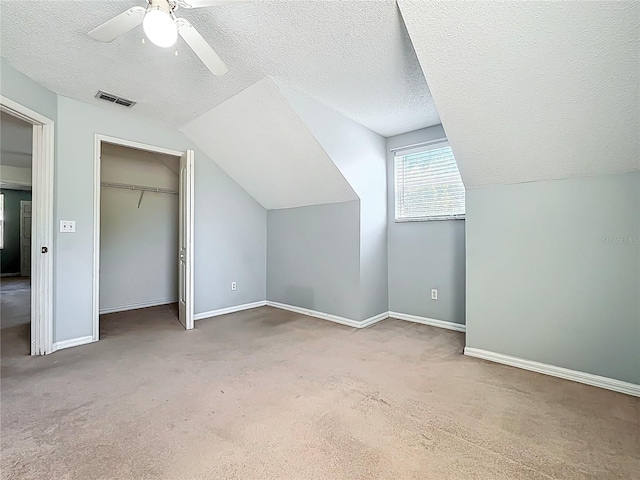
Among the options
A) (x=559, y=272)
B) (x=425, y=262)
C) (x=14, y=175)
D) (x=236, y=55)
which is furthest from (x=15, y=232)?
(x=559, y=272)

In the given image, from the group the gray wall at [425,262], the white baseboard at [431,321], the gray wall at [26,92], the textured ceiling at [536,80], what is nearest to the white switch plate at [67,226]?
the gray wall at [26,92]

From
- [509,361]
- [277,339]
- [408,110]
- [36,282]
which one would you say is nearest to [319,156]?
[408,110]

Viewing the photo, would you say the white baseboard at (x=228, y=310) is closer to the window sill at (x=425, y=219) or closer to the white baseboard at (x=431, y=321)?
the white baseboard at (x=431, y=321)

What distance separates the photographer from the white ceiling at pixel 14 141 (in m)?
3.62

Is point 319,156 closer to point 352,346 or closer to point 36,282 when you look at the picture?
point 352,346

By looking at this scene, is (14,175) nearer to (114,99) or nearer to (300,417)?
(114,99)

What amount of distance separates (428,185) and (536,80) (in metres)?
1.92

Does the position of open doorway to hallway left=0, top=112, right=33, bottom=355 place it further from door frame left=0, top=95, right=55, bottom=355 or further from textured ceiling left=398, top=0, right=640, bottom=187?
textured ceiling left=398, top=0, right=640, bottom=187

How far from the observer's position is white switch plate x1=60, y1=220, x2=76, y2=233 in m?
2.86

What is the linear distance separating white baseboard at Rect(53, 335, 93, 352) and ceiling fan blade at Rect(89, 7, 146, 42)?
264 centimetres

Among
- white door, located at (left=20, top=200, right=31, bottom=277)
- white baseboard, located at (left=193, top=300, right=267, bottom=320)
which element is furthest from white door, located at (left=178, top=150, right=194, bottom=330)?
white door, located at (left=20, top=200, right=31, bottom=277)

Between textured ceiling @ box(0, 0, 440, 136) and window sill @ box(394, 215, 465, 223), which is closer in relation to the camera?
textured ceiling @ box(0, 0, 440, 136)

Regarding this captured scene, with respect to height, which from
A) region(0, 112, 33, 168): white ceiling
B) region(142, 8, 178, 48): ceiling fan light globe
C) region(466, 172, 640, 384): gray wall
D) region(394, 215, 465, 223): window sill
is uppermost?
region(0, 112, 33, 168): white ceiling

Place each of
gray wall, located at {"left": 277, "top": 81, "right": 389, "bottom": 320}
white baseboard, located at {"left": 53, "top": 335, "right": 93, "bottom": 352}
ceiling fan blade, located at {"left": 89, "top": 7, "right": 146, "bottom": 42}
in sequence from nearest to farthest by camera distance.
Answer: ceiling fan blade, located at {"left": 89, "top": 7, "right": 146, "bottom": 42}, white baseboard, located at {"left": 53, "top": 335, "right": 93, "bottom": 352}, gray wall, located at {"left": 277, "top": 81, "right": 389, "bottom": 320}
